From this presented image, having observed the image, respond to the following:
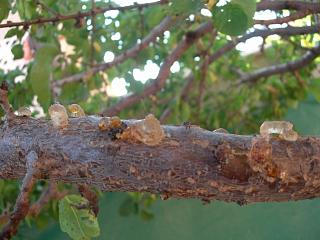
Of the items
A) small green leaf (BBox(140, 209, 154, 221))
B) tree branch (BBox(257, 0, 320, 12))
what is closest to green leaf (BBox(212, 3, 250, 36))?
tree branch (BBox(257, 0, 320, 12))

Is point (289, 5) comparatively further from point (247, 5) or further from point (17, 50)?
point (17, 50)

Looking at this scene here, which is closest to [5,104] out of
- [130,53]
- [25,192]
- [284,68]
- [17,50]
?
[25,192]

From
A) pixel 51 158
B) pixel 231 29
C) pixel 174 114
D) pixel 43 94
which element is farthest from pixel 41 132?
pixel 174 114

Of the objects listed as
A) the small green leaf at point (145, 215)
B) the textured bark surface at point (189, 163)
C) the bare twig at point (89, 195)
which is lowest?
the small green leaf at point (145, 215)

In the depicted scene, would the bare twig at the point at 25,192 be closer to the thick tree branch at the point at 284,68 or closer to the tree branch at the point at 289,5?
the tree branch at the point at 289,5

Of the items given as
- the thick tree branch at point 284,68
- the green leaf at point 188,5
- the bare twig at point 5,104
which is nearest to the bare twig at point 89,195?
the bare twig at point 5,104
